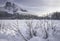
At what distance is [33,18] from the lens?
1.81m

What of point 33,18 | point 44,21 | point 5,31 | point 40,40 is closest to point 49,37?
point 40,40

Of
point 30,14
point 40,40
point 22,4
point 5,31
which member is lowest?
point 40,40

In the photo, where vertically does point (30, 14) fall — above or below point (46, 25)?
above

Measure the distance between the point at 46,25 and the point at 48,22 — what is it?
0.18ft

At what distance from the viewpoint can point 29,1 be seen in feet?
5.95

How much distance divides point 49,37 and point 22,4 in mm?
648

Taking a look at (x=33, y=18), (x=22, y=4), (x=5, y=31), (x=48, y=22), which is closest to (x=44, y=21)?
(x=48, y=22)

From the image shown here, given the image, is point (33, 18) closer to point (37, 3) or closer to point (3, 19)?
point (37, 3)

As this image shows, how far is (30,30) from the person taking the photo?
1812mm

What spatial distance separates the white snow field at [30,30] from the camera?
1775mm

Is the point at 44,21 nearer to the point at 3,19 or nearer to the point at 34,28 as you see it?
the point at 34,28

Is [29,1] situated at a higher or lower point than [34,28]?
higher

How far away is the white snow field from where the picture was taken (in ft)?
5.82

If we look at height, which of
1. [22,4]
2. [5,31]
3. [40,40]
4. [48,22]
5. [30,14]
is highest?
[22,4]
